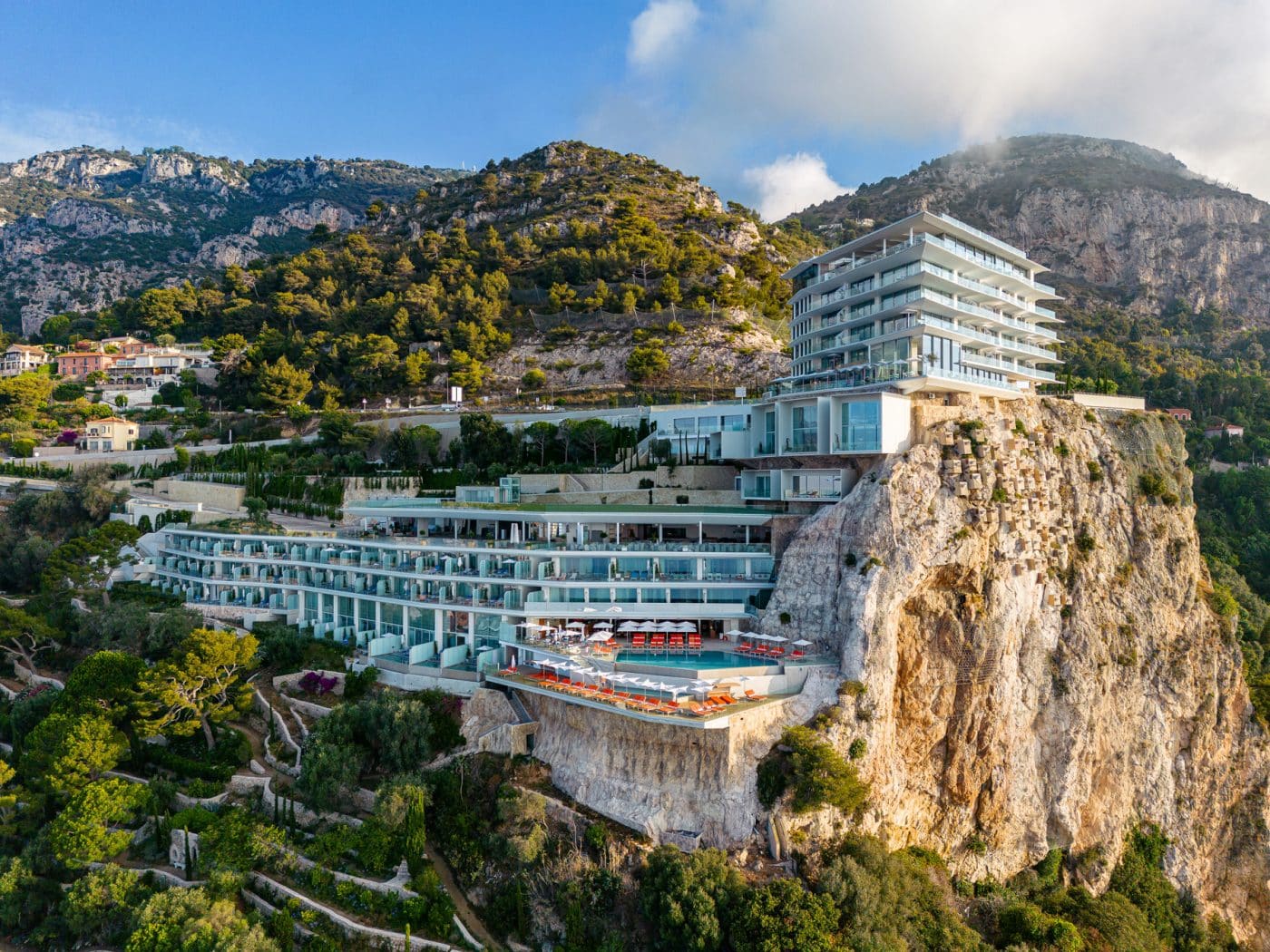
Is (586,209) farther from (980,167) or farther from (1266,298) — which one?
(1266,298)

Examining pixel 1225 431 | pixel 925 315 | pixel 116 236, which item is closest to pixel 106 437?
pixel 925 315

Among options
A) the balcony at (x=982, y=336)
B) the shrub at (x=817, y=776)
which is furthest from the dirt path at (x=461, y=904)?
the balcony at (x=982, y=336)

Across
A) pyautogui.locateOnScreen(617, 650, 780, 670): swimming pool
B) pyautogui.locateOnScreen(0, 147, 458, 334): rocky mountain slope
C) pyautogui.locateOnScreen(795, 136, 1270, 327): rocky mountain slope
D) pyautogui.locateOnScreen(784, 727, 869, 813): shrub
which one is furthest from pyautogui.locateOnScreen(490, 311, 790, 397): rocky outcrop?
pyautogui.locateOnScreen(0, 147, 458, 334): rocky mountain slope

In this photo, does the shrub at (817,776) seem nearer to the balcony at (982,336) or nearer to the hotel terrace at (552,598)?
the hotel terrace at (552,598)

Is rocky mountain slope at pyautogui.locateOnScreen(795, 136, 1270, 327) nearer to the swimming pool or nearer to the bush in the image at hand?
the bush

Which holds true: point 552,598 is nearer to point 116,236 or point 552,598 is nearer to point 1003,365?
point 1003,365
